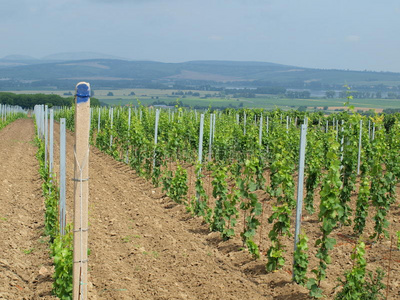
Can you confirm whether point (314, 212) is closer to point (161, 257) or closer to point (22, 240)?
point (161, 257)

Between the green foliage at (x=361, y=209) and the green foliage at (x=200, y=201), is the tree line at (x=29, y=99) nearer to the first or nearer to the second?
the green foliage at (x=200, y=201)

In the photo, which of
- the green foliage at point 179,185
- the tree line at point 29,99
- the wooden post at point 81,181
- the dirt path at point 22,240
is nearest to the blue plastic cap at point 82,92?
the wooden post at point 81,181

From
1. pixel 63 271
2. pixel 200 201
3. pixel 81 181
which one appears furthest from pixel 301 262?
pixel 200 201

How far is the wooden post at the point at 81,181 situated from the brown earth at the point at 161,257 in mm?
1048

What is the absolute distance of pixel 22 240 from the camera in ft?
22.2

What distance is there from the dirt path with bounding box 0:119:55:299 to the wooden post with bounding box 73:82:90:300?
45.0 inches

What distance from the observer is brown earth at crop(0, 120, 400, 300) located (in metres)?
5.22

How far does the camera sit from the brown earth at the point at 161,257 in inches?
205

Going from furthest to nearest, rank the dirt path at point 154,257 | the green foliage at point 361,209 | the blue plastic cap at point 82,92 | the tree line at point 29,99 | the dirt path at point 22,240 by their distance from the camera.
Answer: the tree line at point 29,99 → the green foliage at point 361,209 → the dirt path at point 154,257 → the dirt path at point 22,240 → the blue plastic cap at point 82,92

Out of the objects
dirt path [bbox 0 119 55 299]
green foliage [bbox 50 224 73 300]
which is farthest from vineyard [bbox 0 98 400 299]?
dirt path [bbox 0 119 55 299]

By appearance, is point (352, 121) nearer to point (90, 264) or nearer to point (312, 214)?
point (312, 214)

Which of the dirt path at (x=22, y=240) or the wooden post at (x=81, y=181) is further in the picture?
the dirt path at (x=22, y=240)

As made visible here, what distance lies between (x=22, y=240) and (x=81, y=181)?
344cm

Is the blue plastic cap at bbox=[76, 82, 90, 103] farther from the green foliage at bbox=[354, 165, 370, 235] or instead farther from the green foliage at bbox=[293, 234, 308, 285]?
the green foliage at bbox=[354, 165, 370, 235]
